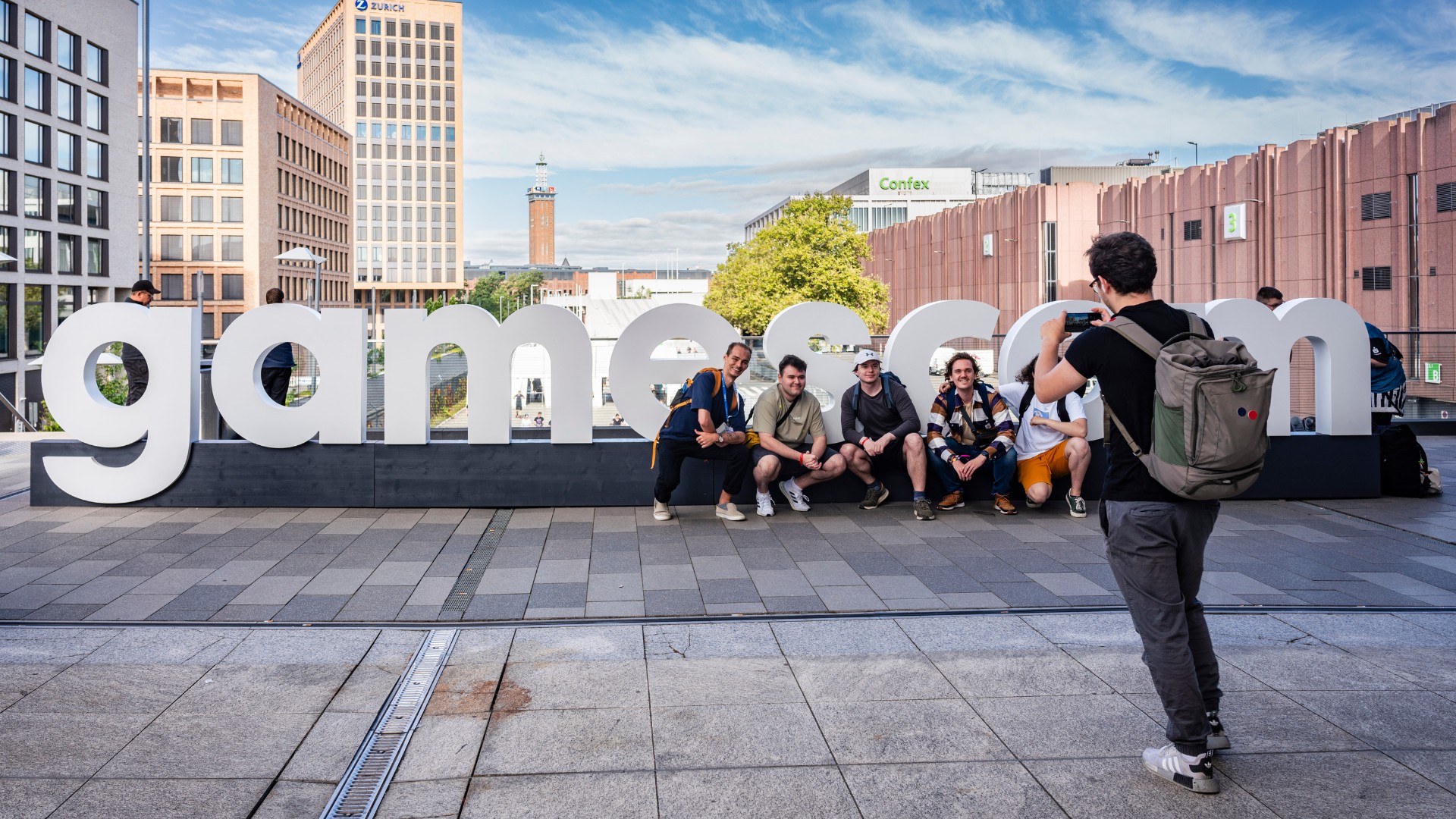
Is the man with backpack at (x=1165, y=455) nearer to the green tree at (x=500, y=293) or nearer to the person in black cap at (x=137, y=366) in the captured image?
the person in black cap at (x=137, y=366)

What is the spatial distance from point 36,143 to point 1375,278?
58.2 metres

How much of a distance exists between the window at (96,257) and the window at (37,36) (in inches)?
364

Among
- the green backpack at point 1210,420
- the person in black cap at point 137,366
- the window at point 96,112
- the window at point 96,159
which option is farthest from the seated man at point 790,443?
the window at point 96,112

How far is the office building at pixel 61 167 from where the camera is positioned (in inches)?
1852

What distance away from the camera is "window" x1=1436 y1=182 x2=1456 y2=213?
3391cm

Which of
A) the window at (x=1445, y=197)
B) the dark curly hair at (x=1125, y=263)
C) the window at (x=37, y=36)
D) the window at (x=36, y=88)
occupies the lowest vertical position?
the dark curly hair at (x=1125, y=263)

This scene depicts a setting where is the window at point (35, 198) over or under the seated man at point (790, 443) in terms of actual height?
over

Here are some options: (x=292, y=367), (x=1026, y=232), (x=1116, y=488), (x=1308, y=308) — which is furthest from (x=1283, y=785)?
(x=1026, y=232)

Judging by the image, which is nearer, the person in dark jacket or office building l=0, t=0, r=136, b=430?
the person in dark jacket

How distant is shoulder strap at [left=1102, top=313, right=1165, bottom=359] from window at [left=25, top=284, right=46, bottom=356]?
56187 millimetres

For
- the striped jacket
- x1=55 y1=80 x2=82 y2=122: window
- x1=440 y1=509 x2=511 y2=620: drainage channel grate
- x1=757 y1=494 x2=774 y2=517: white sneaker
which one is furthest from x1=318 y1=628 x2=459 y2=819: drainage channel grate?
x1=55 y1=80 x2=82 y2=122: window

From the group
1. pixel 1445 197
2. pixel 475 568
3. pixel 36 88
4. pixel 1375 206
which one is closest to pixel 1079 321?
pixel 475 568

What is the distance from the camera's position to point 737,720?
4.21 m

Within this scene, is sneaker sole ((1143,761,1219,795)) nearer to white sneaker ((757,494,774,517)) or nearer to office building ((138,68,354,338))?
white sneaker ((757,494,774,517))
